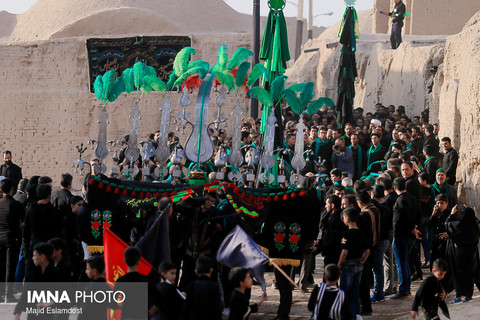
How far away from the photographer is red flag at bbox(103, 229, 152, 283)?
25.9 feet

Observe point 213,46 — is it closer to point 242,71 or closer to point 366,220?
point 242,71

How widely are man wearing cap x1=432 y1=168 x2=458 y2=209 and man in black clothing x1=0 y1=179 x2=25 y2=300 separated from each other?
4.68 metres

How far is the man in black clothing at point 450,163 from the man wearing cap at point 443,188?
710 mm

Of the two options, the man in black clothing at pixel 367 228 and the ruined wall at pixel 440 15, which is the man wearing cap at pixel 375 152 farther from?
the ruined wall at pixel 440 15

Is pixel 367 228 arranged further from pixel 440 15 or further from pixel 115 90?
pixel 440 15

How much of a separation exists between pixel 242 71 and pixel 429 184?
8.65 ft

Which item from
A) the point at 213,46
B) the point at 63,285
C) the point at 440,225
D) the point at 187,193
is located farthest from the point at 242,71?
the point at 213,46

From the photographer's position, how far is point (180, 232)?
862cm

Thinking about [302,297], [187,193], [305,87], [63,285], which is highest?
[305,87]

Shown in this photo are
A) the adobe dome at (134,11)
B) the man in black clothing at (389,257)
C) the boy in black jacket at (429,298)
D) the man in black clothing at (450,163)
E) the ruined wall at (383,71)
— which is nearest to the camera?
the boy in black jacket at (429,298)

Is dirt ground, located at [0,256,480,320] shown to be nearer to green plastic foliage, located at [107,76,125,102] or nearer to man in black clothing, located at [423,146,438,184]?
man in black clothing, located at [423,146,438,184]

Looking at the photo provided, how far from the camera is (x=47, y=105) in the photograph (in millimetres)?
20516

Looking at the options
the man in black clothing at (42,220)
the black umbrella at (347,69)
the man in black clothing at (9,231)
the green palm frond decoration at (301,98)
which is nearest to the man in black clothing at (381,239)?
the green palm frond decoration at (301,98)

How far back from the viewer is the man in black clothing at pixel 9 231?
9617 mm
